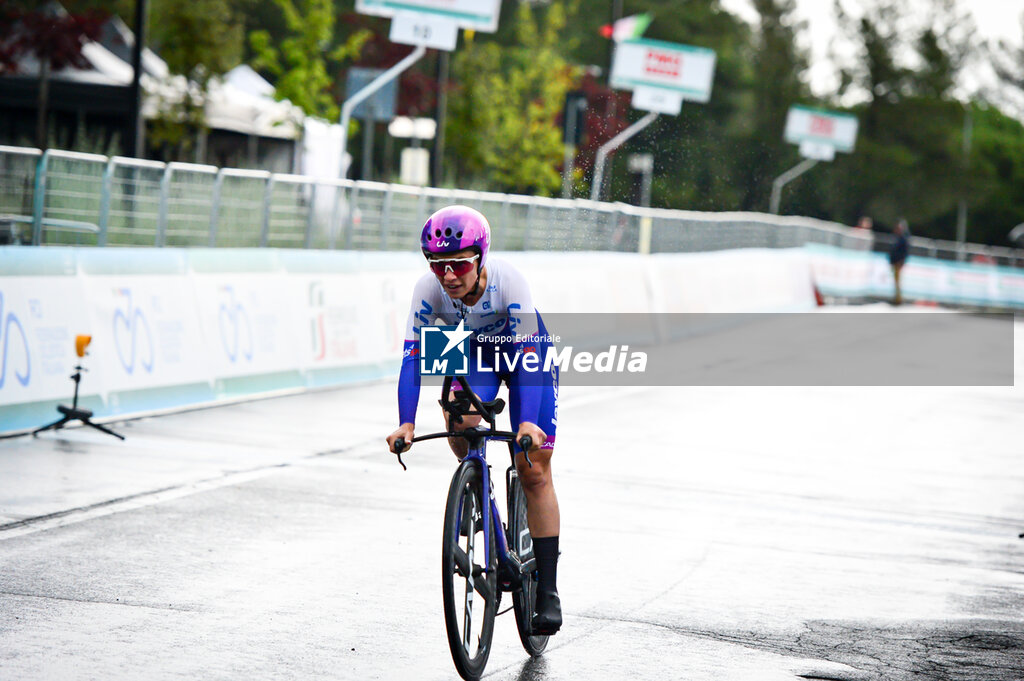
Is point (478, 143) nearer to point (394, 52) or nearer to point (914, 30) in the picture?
point (394, 52)

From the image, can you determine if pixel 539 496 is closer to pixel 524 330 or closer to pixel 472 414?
pixel 472 414

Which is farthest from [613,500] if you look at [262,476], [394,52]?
[394,52]

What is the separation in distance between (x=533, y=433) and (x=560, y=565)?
268 centimetres

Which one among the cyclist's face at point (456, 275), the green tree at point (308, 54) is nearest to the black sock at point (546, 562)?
the cyclist's face at point (456, 275)

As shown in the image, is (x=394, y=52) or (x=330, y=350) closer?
(x=330, y=350)

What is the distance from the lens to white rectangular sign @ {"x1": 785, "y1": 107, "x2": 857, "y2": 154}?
204 feet

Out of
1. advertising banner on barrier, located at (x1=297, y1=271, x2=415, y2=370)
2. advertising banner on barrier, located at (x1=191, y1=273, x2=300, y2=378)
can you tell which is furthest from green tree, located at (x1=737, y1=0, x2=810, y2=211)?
advertising banner on barrier, located at (x1=191, y1=273, x2=300, y2=378)

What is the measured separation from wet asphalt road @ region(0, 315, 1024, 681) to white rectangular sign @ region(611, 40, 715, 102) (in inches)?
1021

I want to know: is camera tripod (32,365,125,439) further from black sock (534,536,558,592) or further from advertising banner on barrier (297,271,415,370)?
black sock (534,536,558,592)

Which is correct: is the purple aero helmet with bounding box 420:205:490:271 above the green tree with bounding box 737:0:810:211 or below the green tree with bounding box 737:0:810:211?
below

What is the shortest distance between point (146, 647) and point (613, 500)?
4672mm

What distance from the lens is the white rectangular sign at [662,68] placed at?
39.7 meters

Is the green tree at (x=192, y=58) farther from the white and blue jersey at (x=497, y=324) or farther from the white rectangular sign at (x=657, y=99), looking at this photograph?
the white and blue jersey at (x=497, y=324)

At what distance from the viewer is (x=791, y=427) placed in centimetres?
1522
